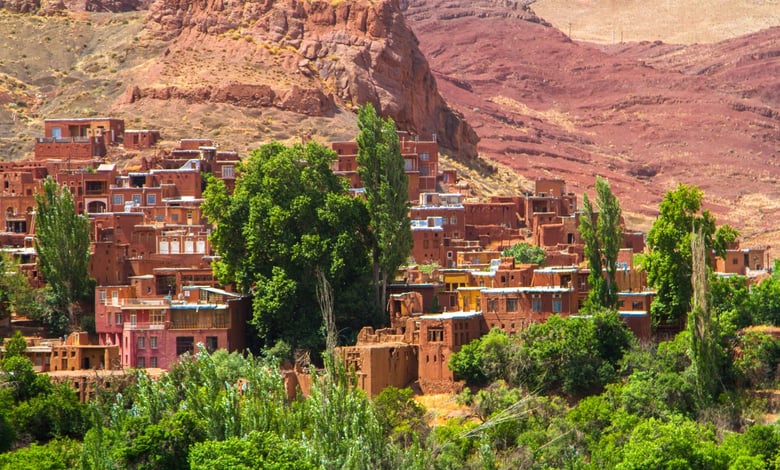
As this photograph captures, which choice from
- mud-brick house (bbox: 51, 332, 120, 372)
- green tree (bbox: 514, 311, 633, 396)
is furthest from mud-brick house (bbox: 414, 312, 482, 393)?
mud-brick house (bbox: 51, 332, 120, 372)

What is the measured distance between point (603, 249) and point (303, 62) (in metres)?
47.1

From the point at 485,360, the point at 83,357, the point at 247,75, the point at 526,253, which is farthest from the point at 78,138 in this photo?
the point at 485,360

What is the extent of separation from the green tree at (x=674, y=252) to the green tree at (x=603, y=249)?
128 centimetres

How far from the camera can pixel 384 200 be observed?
71.7 metres

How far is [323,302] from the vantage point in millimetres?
68312

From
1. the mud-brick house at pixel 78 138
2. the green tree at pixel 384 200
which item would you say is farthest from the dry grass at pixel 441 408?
the mud-brick house at pixel 78 138

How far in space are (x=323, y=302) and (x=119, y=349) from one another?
6.56m

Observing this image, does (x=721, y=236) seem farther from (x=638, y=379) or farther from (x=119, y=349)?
(x=119, y=349)

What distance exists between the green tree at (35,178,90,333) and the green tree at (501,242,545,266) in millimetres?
14862

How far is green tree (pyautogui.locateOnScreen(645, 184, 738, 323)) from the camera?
2677 inches

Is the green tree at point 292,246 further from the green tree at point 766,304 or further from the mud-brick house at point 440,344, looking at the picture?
the green tree at point 766,304

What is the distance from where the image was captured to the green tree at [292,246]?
6962 cm

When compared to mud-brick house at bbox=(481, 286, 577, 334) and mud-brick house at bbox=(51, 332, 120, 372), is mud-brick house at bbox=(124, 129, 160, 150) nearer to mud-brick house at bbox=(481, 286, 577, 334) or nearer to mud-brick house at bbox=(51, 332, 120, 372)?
mud-brick house at bbox=(51, 332, 120, 372)

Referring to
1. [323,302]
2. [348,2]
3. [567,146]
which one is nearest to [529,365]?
[323,302]
